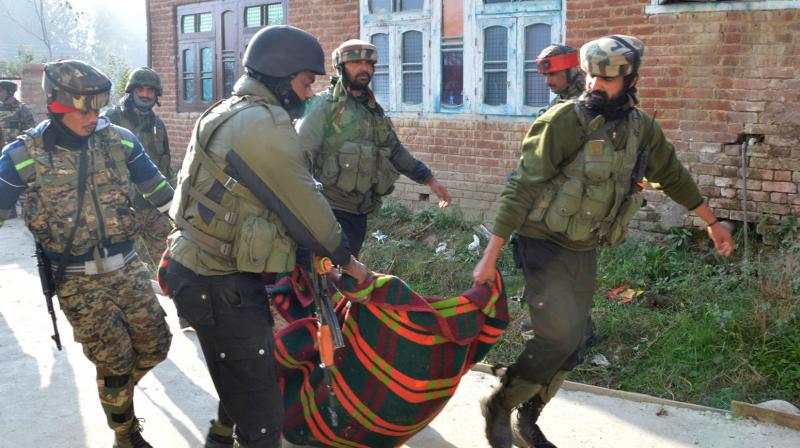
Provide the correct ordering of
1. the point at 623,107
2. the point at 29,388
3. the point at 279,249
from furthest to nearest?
1. the point at 29,388
2. the point at 623,107
3. the point at 279,249

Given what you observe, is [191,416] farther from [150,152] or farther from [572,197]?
[150,152]

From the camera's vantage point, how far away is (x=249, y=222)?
284 cm

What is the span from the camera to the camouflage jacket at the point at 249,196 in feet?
9.09

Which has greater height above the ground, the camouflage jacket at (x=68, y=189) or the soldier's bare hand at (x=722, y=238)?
the camouflage jacket at (x=68, y=189)

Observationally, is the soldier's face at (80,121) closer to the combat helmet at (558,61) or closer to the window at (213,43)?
the combat helmet at (558,61)

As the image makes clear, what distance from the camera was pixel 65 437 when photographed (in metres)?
4.04

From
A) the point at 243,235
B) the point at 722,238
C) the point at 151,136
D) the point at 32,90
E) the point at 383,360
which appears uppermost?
the point at 32,90

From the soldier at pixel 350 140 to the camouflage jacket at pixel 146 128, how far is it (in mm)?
2821

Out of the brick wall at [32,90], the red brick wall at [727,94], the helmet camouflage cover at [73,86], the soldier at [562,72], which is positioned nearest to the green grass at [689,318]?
the red brick wall at [727,94]

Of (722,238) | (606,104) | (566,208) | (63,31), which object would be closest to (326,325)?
(566,208)

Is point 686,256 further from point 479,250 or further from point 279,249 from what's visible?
point 279,249

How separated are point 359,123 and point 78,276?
1.92 meters

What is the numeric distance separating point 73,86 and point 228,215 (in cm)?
124

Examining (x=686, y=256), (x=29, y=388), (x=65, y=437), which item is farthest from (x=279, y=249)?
(x=686, y=256)
